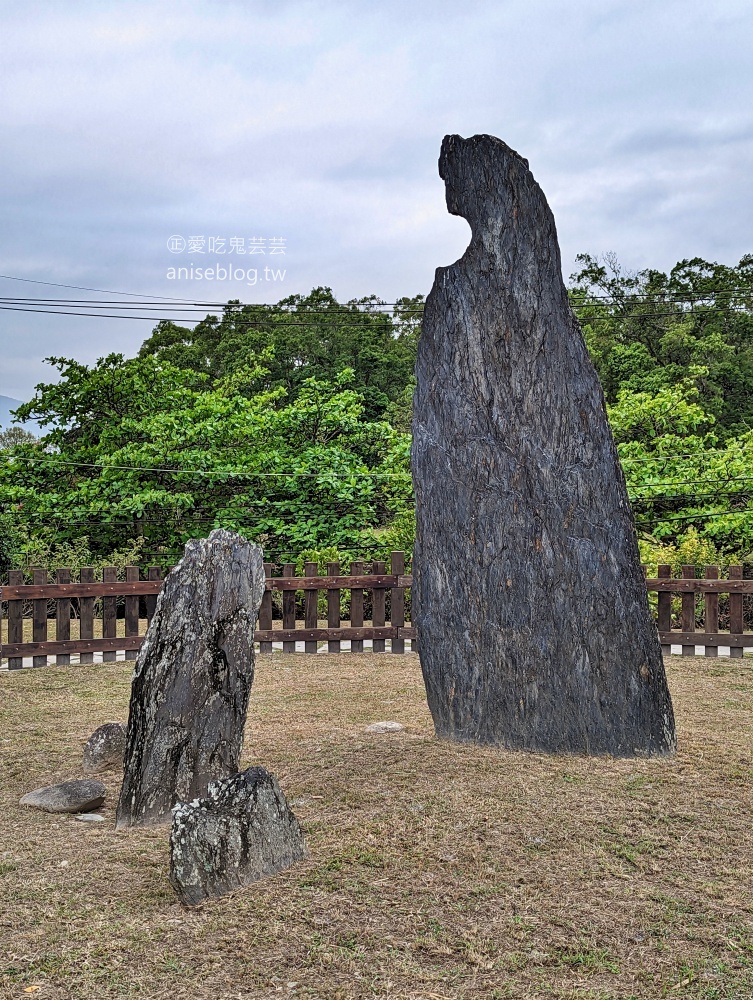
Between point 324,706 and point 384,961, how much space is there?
182 inches

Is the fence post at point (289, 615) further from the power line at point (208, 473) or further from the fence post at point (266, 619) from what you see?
the power line at point (208, 473)

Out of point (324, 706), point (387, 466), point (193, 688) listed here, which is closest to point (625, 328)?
point (387, 466)

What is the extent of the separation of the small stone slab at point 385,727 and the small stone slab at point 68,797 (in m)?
1.99

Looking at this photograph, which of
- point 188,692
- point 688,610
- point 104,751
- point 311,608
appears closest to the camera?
point 188,692

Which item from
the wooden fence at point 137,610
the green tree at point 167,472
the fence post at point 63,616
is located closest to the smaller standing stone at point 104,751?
the wooden fence at point 137,610

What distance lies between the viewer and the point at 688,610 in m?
10.7

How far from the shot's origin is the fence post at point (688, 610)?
10562 millimetres

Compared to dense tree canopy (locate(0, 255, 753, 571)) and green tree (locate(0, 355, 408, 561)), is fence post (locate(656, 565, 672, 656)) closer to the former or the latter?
dense tree canopy (locate(0, 255, 753, 571))

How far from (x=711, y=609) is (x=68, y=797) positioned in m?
8.18

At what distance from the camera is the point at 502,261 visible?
19.5 ft

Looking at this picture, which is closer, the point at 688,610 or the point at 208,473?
the point at 688,610

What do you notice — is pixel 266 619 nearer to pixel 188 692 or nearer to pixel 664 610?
pixel 664 610

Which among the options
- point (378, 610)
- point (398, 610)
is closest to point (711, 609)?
point (398, 610)

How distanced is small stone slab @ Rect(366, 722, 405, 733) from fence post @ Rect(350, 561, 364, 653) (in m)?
4.59
